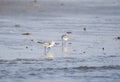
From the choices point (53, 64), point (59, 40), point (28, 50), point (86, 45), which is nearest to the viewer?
point (53, 64)

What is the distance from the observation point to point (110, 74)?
61.2 ft

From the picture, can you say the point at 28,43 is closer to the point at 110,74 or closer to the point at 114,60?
the point at 114,60

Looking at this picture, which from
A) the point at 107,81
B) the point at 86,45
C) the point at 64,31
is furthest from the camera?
the point at 64,31

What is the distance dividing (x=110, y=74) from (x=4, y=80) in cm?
311

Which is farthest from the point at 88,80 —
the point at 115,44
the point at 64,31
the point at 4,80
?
the point at 64,31

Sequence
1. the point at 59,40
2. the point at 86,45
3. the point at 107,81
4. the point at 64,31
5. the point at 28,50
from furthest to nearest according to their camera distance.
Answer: the point at 64,31 < the point at 59,40 < the point at 86,45 < the point at 28,50 < the point at 107,81

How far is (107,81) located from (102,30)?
15.1 meters

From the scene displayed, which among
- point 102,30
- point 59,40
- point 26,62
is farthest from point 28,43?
point 102,30

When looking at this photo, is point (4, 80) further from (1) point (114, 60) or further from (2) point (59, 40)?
(2) point (59, 40)

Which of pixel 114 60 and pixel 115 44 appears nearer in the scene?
pixel 114 60

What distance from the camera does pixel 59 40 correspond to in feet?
90.0

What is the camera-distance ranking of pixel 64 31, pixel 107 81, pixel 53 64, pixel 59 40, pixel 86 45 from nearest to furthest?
pixel 107 81 < pixel 53 64 < pixel 86 45 < pixel 59 40 < pixel 64 31

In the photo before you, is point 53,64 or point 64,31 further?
point 64,31

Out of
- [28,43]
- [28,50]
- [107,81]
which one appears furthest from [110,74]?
[28,43]
